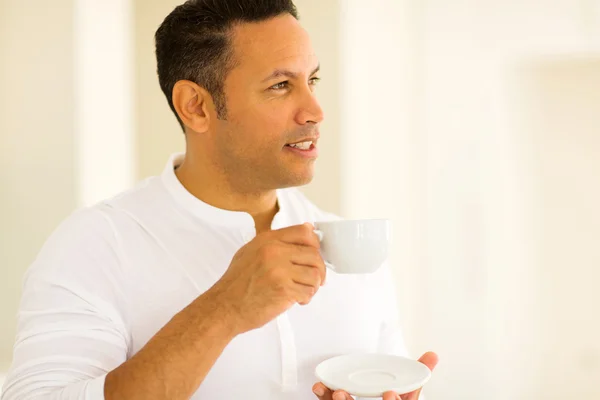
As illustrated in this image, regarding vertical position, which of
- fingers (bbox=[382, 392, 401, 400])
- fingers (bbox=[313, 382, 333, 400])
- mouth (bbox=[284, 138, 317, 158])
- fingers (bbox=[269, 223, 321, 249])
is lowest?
fingers (bbox=[313, 382, 333, 400])

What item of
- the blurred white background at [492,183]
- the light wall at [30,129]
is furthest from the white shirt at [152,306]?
the blurred white background at [492,183]

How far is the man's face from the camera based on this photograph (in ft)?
4.34

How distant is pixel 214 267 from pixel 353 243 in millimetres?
466

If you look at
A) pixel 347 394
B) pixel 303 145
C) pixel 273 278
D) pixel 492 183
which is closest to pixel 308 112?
pixel 303 145

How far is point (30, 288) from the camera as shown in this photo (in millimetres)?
1090

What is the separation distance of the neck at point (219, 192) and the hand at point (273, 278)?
1.62 feet

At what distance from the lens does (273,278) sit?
88 cm

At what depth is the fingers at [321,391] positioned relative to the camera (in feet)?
3.35

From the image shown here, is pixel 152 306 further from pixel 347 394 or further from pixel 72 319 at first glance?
pixel 347 394

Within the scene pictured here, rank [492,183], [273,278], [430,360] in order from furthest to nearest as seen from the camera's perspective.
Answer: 1. [492,183]
2. [430,360]
3. [273,278]

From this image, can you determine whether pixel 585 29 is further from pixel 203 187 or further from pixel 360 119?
pixel 203 187

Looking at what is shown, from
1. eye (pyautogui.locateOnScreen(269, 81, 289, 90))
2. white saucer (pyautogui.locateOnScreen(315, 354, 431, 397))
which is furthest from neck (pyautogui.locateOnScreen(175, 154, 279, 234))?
white saucer (pyautogui.locateOnScreen(315, 354, 431, 397))

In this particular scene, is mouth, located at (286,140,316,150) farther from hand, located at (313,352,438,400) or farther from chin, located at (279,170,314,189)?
hand, located at (313,352,438,400)

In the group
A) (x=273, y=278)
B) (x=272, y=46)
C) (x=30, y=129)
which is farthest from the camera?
(x=30, y=129)
